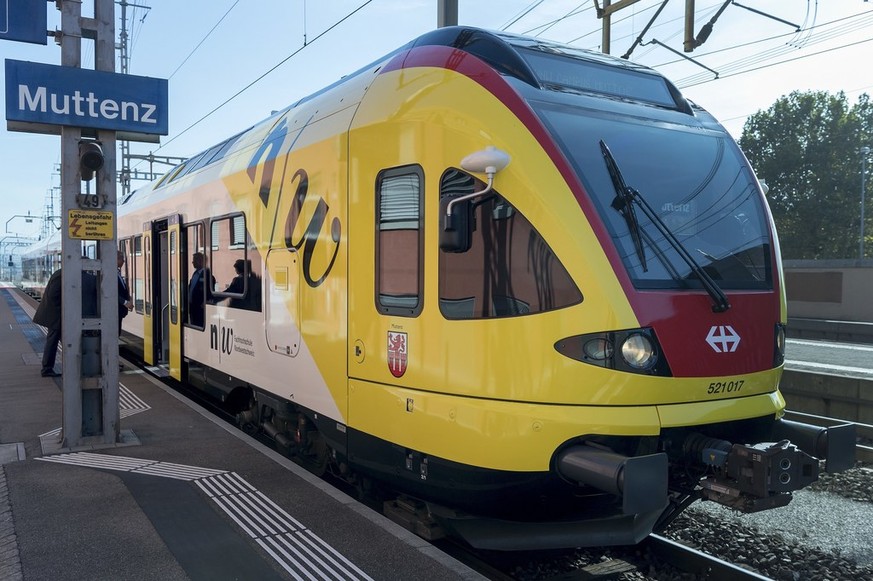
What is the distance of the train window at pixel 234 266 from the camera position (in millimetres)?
6668

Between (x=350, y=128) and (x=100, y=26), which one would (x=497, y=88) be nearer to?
(x=350, y=128)

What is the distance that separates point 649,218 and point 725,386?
1.05 meters

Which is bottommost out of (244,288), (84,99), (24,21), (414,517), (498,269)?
(414,517)

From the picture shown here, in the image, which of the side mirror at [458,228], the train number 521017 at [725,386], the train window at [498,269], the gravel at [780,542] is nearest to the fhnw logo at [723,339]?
the train number 521017 at [725,386]

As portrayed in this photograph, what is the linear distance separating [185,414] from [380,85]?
4.83m

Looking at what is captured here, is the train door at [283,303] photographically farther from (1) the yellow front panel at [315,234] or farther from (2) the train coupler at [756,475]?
(2) the train coupler at [756,475]

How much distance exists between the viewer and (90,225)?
22.1 feet

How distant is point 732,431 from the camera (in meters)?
4.17

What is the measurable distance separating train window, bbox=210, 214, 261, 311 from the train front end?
10.0ft

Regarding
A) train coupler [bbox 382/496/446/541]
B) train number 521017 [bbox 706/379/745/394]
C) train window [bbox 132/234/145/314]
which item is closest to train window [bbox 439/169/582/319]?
train number 521017 [bbox 706/379/745/394]

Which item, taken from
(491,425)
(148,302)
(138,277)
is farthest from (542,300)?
(138,277)

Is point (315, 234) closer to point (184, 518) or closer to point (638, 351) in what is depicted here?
point (184, 518)

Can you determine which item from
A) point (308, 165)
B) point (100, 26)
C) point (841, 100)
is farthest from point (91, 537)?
point (841, 100)

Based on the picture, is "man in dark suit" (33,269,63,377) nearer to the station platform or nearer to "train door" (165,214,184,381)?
"train door" (165,214,184,381)
